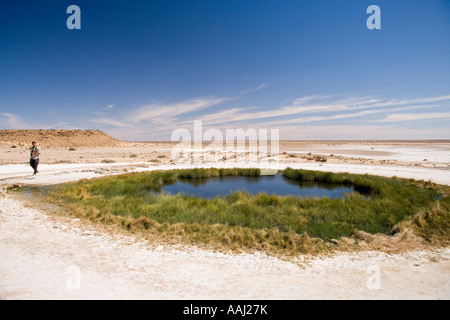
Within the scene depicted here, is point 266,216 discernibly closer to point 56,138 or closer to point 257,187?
point 257,187

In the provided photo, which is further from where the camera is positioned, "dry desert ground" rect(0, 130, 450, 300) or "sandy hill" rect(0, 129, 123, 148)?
"sandy hill" rect(0, 129, 123, 148)

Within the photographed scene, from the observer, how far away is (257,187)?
53.7 ft

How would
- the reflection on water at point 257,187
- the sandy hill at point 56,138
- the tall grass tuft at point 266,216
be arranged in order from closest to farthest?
1. the tall grass tuft at point 266,216
2. the reflection on water at point 257,187
3. the sandy hill at point 56,138

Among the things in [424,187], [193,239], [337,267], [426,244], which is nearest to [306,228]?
[337,267]

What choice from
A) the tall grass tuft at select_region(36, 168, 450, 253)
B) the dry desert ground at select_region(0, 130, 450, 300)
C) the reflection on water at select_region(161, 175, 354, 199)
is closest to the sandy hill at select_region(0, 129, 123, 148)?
the reflection on water at select_region(161, 175, 354, 199)

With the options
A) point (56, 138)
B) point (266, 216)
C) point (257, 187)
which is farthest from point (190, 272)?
point (56, 138)

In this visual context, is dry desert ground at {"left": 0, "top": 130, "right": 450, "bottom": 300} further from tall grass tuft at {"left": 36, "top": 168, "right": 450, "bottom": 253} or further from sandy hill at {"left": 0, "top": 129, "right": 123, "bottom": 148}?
sandy hill at {"left": 0, "top": 129, "right": 123, "bottom": 148}

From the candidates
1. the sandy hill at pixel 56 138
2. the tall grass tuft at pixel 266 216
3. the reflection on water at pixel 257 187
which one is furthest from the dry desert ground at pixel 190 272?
the sandy hill at pixel 56 138

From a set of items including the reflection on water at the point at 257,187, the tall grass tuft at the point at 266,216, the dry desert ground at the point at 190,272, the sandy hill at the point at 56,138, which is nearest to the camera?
the dry desert ground at the point at 190,272

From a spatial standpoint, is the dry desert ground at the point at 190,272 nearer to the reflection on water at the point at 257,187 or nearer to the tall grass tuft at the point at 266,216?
the tall grass tuft at the point at 266,216

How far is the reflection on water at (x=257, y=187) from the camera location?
47.5 feet

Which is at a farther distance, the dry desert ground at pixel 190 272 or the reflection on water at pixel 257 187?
the reflection on water at pixel 257 187

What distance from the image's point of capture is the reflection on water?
14484 mm
